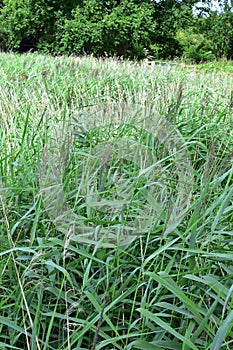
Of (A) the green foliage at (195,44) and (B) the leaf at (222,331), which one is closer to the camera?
(B) the leaf at (222,331)

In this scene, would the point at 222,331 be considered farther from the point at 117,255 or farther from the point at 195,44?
the point at 195,44

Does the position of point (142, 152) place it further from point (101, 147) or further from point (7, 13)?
point (7, 13)

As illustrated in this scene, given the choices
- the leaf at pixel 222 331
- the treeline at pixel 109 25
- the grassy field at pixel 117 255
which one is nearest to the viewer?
the leaf at pixel 222 331

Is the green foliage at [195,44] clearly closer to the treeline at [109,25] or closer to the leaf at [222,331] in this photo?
the treeline at [109,25]

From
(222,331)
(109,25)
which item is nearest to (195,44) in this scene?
(109,25)

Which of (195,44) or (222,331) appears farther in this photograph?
(195,44)

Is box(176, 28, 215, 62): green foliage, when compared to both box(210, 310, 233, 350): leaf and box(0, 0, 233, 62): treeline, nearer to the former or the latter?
box(0, 0, 233, 62): treeline

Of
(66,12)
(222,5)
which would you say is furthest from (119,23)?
(222,5)

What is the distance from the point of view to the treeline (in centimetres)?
1544

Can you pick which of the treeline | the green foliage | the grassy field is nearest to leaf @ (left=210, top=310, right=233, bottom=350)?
the grassy field

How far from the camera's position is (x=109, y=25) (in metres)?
15.1

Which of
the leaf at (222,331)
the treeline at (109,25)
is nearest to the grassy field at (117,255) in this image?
the leaf at (222,331)

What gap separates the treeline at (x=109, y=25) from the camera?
15438mm

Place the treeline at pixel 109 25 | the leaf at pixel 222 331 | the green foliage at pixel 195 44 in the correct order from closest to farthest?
the leaf at pixel 222 331 < the treeline at pixel 109 25 < the green foliage at pixel 195 44
